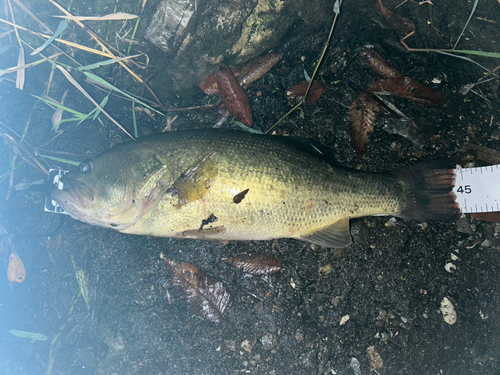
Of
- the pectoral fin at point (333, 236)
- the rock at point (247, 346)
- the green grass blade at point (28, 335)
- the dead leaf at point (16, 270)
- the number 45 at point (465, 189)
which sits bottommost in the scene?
the green grass blade at point (28, 335)

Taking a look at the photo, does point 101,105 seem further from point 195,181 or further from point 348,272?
point 348,272

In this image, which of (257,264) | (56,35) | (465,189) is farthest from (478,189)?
(56,35)

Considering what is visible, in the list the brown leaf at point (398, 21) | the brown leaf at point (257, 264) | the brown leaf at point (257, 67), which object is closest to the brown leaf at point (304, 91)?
the brown leaf at point (257, 67)

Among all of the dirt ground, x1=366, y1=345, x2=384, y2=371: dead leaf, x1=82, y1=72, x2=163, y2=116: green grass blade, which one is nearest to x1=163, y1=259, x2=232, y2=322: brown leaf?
the dirt ground


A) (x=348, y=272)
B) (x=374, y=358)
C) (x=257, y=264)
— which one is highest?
(x=257, y=264)

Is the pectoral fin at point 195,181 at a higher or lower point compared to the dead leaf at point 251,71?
lower

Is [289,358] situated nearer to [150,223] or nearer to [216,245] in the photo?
[216,245]

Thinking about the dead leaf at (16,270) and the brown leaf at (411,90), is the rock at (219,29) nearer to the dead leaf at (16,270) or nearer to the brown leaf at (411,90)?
the brown leaf at (411,90)
